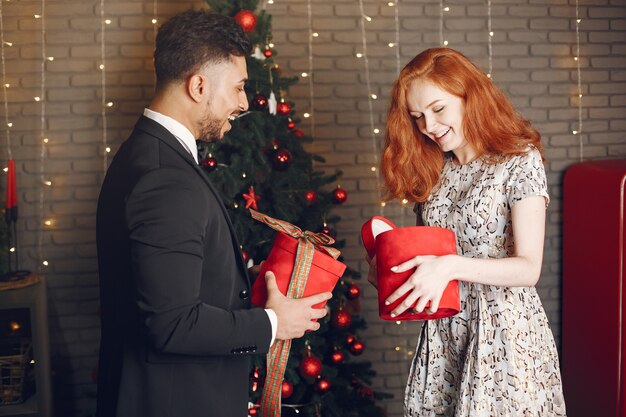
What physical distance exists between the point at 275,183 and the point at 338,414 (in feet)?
4.09

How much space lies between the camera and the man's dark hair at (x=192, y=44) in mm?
1708

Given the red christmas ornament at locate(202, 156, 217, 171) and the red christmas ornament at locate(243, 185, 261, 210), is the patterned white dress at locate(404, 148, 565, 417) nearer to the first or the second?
the red christmas ornament at locate(243, 185, 261, 210)

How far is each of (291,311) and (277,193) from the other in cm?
148

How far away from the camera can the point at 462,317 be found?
208cm

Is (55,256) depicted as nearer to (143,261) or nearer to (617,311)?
(143,261)

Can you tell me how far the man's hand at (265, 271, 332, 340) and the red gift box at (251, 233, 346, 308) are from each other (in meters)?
0.02

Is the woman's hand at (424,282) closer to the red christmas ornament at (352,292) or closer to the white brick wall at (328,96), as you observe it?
the red christmas ornament at (352,292)

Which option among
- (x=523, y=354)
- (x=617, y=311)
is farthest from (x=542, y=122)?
(x=523, y=354)

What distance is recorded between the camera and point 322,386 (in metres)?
3.25

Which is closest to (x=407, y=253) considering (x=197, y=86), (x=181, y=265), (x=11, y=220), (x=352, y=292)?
(x=181, y=265)

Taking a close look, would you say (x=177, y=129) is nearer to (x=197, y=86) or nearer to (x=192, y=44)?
(x=197, y=86)

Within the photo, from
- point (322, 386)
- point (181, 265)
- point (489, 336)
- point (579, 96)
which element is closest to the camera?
point (181, 265)

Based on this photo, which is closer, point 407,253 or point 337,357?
point 407,253

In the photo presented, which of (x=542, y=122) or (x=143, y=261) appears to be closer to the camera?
(x=143, y=261)
